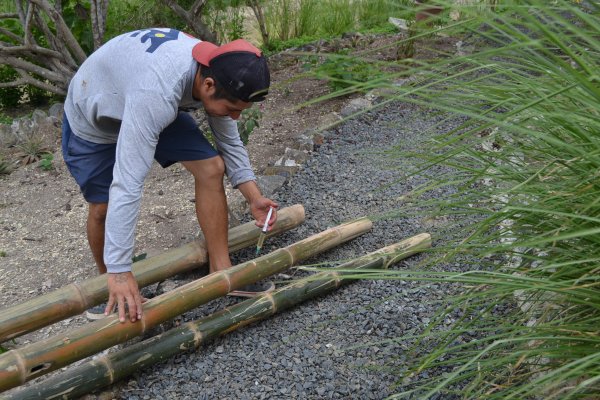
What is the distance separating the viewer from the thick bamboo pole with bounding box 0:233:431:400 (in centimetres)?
221

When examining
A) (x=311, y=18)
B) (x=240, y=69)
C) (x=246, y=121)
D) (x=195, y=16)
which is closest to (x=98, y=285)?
(x=240, y=69)

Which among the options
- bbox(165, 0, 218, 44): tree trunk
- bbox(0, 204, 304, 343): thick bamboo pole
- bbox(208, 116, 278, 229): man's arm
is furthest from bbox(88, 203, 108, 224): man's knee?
bbox(165, 0, 218, 44): tree trunk

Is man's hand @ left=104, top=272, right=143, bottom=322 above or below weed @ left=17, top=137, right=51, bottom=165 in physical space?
above

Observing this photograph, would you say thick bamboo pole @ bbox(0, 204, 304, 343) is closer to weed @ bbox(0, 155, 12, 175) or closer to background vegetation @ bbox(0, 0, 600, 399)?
background vegetation @ bbox(0, 0, 600, 399)

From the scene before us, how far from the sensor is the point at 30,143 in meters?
4.73

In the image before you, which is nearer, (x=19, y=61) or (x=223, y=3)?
(x=19, y=61)

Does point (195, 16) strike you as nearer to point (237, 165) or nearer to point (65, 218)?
point (65, 218)

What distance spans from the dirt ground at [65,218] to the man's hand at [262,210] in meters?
0.45

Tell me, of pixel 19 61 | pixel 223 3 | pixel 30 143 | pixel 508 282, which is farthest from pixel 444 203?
pixel 223 3

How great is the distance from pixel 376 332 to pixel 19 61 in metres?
3.74

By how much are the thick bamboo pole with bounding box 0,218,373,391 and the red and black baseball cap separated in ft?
1.96

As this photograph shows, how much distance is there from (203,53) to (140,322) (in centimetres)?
96

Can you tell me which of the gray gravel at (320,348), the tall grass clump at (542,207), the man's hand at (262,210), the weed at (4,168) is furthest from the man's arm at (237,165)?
the weed at (4,168)

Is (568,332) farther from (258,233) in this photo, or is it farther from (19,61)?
(19,61)
